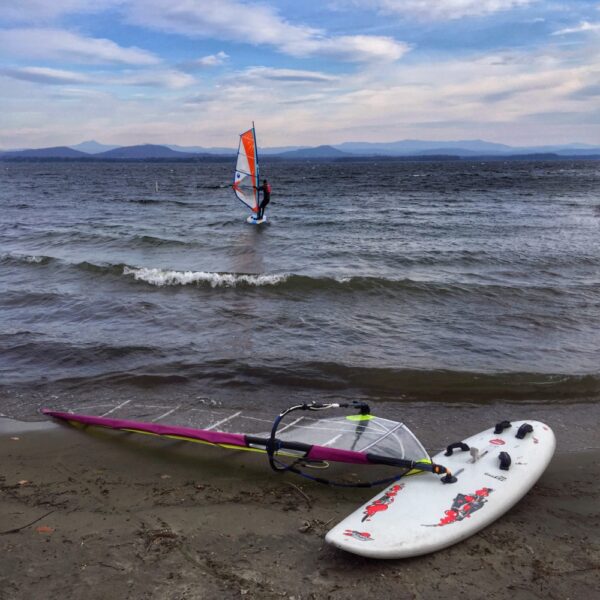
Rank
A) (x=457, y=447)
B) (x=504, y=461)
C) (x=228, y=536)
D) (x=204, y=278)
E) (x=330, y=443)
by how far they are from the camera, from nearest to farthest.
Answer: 1. (x=228, y=536)
2. (x=504, y=461)
3. (x=457, y=447)
4. (x=330, y=443)
5. (x=204, y=278)

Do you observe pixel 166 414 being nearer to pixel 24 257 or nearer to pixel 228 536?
pixel 228 536

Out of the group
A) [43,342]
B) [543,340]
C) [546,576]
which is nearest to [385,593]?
[546,576]

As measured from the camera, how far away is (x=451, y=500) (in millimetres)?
4805

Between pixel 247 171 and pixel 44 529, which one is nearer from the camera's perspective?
pixel 44 529

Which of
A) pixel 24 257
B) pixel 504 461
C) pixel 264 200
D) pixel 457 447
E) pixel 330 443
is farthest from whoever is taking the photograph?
pixel 264 200

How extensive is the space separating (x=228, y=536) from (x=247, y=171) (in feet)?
78.6

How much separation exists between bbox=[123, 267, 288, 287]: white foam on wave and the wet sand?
8.47 m

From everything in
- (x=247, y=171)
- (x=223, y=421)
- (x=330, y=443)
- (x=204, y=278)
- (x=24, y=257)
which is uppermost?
(x=247, y=171)

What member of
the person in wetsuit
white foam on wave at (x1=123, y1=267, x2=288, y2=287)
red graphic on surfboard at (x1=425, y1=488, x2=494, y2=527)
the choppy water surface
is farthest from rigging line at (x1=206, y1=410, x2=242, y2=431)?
the person in wetsuit

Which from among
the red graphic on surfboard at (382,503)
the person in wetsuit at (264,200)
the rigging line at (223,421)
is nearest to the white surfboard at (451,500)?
the red graphic on surfboard at (382,503)

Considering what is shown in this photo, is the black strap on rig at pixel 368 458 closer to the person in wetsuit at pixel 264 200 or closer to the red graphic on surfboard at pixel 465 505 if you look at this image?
the red graphic on surfboard at pixel 465 505

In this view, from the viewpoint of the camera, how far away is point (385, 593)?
12.8ft

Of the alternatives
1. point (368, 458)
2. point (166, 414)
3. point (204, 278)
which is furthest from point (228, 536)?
point (204, 278)

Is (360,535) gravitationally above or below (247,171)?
below
